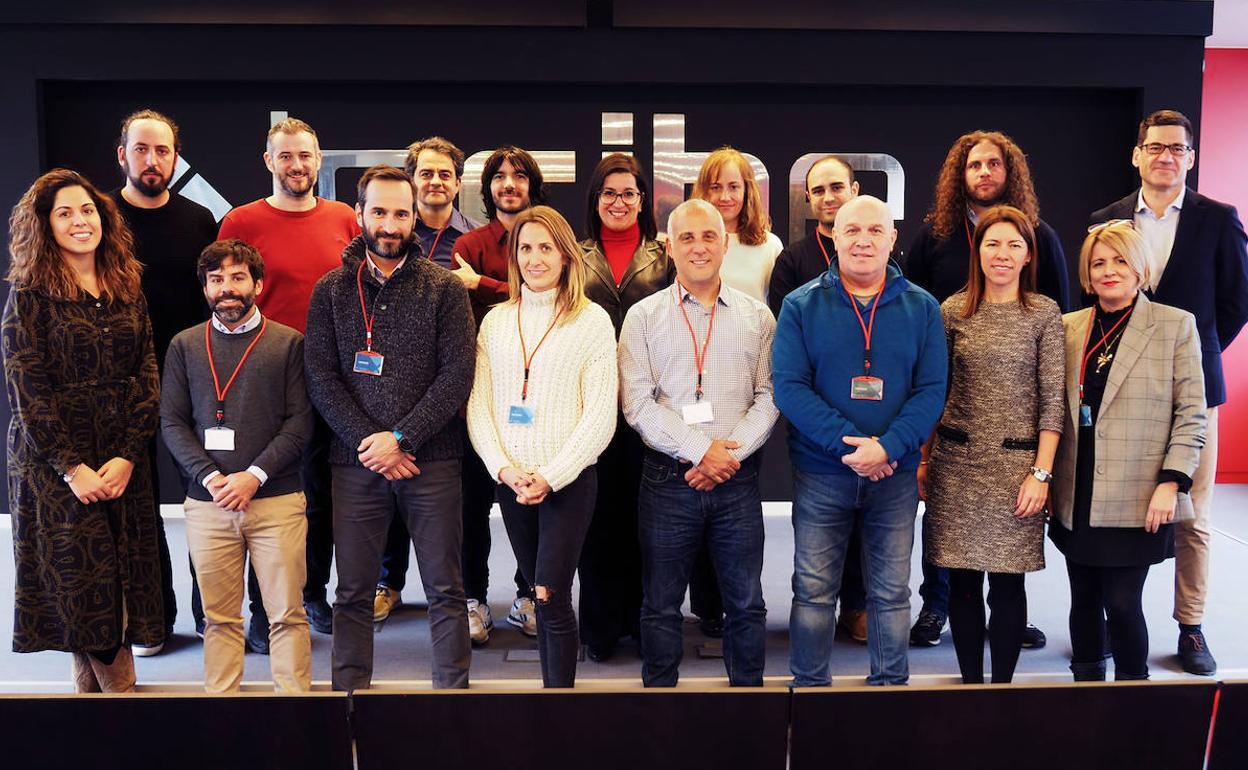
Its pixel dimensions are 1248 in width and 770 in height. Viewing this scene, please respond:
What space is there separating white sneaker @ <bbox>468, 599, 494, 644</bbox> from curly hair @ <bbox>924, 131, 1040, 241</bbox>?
88.0 inches

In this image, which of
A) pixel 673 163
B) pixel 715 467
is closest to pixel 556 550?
pixel 715 467

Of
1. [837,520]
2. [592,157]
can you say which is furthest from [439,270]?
[592,157]

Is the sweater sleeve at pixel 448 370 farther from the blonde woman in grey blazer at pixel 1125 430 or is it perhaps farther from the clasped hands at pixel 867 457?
the blonde woman in grey blazer at pixel 1125 430

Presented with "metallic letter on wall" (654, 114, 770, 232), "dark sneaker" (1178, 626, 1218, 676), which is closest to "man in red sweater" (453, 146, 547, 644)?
"metallic letter on wall" (654, 114, 770, 232)

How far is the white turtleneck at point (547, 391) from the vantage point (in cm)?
281

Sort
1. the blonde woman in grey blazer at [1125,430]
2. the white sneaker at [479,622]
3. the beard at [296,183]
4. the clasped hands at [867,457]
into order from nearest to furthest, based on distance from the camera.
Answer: the clasped hands at [867,457], the blonde woman in grey blazer at [1125,430], the beard at [296,183], the white sneaker at [479,622]

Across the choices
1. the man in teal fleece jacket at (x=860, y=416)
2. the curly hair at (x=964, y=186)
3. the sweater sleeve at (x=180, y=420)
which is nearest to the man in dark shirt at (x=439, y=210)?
the sweater sleeve at (x=180, y=420)

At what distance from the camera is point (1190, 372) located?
2801 millimetres

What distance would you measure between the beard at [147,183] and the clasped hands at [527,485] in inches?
71.3

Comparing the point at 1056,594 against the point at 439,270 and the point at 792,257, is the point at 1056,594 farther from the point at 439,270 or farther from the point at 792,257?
the point at 439,270

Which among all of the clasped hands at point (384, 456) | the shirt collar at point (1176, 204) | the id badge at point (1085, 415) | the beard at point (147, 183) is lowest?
the clasped hands at point (384, 456)

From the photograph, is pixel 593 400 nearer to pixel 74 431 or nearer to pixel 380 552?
pixel 380 552

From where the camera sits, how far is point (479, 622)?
12.0 feet

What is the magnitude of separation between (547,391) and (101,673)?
163 cm
